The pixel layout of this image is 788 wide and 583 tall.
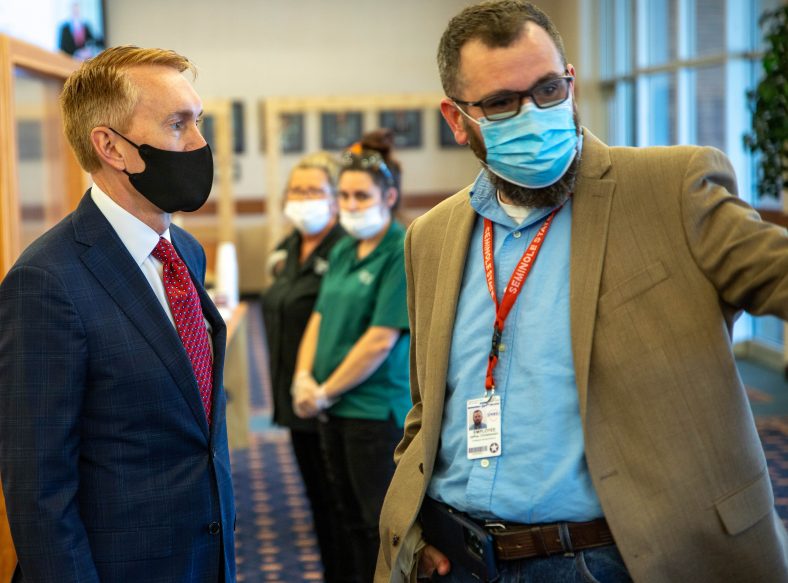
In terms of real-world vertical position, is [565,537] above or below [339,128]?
below

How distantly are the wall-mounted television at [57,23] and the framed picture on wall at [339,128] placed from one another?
371cm

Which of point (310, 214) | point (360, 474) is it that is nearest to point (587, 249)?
point (360, 474)

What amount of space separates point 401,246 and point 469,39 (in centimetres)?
180

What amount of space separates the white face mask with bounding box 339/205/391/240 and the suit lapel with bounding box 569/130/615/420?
1.89 meters

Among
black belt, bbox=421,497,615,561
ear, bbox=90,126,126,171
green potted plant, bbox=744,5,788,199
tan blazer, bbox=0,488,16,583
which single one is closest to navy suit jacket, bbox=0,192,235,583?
ear, bbox=90,126,126,171

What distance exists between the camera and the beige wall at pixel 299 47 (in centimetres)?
1420

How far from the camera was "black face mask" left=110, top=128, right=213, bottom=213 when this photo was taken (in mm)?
2127

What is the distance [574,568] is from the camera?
1.77m

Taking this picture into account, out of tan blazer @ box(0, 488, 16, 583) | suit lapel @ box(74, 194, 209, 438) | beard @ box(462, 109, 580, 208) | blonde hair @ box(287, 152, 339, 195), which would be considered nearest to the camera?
beard @ box(462, 109, 580, 208)

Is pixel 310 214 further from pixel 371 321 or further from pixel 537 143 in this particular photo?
pixel 537 143

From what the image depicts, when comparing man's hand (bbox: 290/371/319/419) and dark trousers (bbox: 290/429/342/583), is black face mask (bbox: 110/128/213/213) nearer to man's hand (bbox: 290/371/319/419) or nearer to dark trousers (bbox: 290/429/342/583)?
man's hand (bbox: 290/371/319/419)

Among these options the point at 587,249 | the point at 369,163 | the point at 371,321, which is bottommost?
the point at 371,321

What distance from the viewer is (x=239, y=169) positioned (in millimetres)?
14539

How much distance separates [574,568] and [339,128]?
42.8 ft
